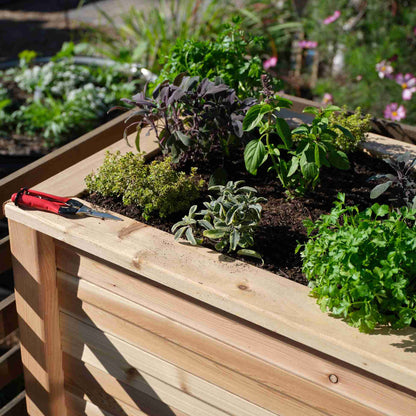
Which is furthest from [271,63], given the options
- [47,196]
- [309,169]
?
[47,196]

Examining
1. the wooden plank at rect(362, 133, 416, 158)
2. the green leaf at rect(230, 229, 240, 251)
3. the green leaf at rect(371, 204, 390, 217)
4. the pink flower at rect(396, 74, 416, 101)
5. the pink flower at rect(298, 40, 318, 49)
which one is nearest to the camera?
the green leaf at rect(371, 204, 390, 217)

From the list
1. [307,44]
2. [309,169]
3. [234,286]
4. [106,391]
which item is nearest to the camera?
[234,286]

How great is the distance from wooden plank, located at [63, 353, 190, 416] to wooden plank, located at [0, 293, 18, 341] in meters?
0.27

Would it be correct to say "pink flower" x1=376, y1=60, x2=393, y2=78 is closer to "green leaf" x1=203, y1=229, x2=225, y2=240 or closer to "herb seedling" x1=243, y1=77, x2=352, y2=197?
"herb seedling" x1=243, y1=77, x2=352, y2=197

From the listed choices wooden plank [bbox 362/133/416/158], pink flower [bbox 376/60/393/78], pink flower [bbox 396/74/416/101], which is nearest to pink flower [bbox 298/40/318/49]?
pink flower [bbox 376/60/393/78]

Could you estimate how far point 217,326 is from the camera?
144cm

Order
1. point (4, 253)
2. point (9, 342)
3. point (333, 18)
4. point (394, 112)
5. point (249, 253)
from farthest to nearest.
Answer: point (333, 18) → point (394, 112) → point (9, 342) → point (4, 253) → point (249, 253)

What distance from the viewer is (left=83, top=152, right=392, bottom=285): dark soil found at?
4.94 ft

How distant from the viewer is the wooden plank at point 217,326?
127 centimetres

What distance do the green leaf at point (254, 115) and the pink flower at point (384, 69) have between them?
2405 millimetres

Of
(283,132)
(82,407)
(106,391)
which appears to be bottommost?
(82,407)

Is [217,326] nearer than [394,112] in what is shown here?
Yes

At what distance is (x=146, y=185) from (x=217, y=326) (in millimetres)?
464

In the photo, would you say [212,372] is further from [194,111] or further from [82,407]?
[194,111]
